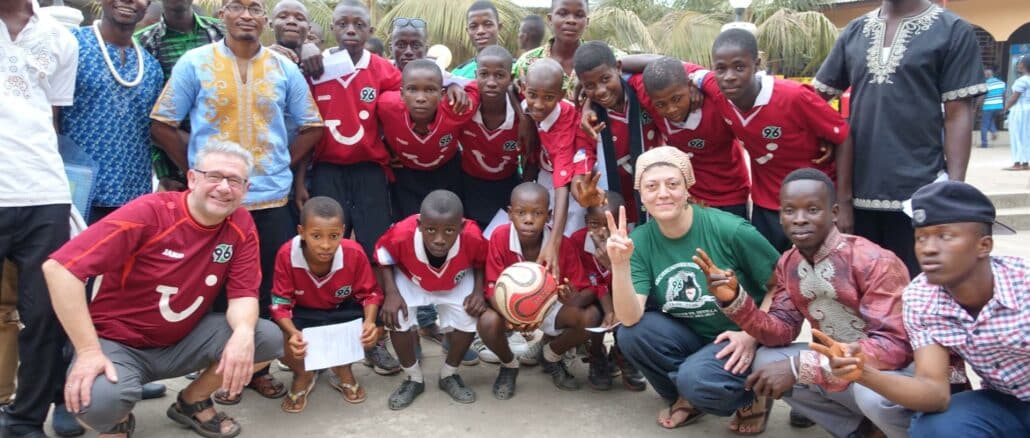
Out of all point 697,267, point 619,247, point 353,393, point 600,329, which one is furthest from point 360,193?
point 697,267

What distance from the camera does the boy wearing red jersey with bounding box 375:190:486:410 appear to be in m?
3.98

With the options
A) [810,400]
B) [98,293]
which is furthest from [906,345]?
[98,293]

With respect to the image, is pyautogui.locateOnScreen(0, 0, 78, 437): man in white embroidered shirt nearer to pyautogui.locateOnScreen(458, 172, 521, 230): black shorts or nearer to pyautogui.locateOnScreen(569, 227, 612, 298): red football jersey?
pyautogui.locateOnScreen(458, 172, 521, 230): black shorts

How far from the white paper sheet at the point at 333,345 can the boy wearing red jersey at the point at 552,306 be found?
0.65 m

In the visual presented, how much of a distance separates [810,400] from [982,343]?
794 mm

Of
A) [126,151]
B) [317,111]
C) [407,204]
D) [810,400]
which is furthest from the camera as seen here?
[407,204]

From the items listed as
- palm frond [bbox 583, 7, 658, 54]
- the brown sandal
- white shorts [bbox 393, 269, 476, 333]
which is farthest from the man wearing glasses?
palm frond [bbox 583, 7, 658, 54]

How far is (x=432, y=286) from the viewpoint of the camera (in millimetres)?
4078

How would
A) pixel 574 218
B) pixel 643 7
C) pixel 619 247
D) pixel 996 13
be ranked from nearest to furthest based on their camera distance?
1. pixel 619 247
2. pixel 574 218
3. pixel 643 7
4. pixel 996 13

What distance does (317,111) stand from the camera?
4125 mm

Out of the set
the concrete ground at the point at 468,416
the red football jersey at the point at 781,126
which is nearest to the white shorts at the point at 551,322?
the concrete ground at the point at 468,416

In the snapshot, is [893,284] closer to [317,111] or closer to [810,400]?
[810,400]

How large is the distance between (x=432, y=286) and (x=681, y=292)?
1341 mm

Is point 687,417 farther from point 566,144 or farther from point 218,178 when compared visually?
point 218,178
